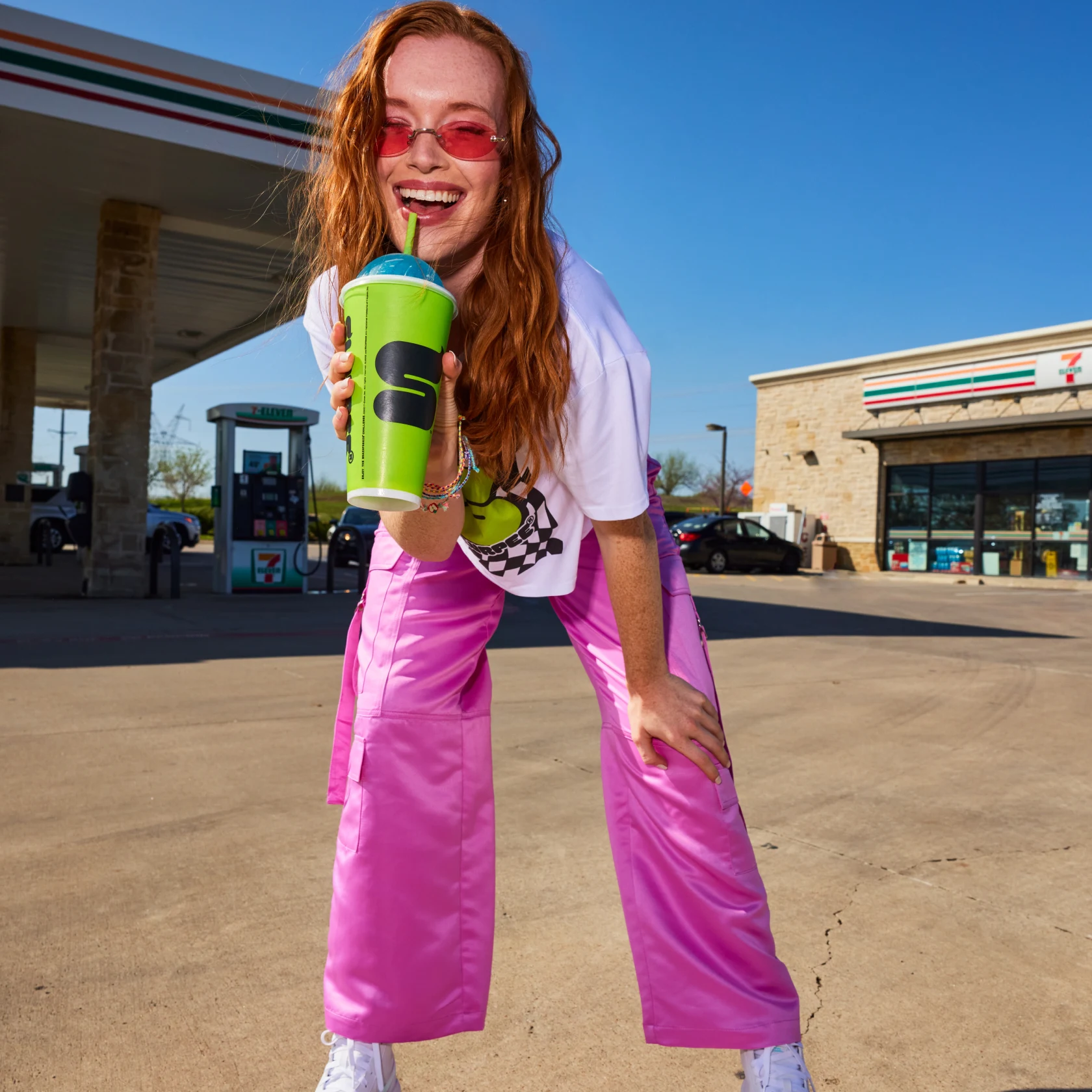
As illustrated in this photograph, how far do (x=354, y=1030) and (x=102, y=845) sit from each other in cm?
168

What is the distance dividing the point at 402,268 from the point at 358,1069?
1252mm

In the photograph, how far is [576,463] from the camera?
4.88 feet

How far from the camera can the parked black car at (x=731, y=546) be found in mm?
21703

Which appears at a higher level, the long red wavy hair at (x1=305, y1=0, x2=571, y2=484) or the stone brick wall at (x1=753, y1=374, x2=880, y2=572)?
the stone brick wall at (x1=753, y1=374, x2=880, y2=572)

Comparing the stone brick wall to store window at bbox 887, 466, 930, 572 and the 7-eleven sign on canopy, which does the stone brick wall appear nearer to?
store window at bbox 887, 466, 930, 572

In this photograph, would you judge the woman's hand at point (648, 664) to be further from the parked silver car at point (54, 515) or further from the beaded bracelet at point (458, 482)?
the parked silver car at point (54, 515)

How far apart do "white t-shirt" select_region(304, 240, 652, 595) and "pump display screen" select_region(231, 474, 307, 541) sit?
11587mm

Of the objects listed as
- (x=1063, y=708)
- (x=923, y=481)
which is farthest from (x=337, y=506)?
(x=1063, y=708)

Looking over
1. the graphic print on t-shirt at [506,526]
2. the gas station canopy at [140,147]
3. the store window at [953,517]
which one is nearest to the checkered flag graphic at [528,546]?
the graphic print on t-shirt at [506,526]

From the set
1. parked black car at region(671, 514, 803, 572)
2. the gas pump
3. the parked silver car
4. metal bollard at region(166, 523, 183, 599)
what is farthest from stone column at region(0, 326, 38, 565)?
parked black car at region(671, 514, 803, 572)

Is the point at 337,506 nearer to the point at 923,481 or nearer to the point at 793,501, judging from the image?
the point at 793,501

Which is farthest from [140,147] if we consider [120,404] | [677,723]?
[677,723]

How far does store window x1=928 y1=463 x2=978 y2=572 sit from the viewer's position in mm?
23672

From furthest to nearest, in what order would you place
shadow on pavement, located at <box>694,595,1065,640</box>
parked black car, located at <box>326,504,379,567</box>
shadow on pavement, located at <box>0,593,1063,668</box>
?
parked black car, located at <box>326,504,379,567</box> → shadow on pavement, located at <box>694,595,1065,640</box> → shadow on pavement, located at <box>0,593,1063,668</box>
